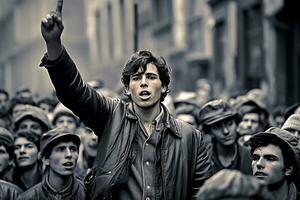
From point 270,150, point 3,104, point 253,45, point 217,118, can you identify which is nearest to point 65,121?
point 3,104

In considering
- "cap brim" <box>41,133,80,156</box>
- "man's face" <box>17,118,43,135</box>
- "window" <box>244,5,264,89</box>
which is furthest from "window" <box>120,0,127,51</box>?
"cap brim" <box>41,133,80,156</box>

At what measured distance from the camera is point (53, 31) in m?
6.01

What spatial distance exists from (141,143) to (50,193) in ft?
7.96

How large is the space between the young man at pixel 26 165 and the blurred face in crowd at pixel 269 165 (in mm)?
3789

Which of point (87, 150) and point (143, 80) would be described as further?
point (87, 150)

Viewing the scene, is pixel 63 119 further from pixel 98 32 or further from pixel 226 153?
pixel 98 32

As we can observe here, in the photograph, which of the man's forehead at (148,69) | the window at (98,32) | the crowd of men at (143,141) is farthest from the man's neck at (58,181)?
the window at (98,32)

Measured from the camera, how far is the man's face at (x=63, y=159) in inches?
354

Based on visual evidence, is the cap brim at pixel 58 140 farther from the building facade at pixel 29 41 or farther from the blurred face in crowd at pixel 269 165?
the building facade at pixel 29 41

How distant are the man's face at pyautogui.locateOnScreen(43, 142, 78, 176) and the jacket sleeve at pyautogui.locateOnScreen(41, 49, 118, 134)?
95.3 inches

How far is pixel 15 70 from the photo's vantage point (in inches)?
2429

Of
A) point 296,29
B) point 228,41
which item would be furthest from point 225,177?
point 228,41

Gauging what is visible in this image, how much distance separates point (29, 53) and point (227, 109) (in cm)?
4949

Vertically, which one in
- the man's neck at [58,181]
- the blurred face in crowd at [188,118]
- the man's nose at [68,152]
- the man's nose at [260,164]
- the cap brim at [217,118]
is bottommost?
the man's nose at [260,164]
